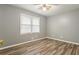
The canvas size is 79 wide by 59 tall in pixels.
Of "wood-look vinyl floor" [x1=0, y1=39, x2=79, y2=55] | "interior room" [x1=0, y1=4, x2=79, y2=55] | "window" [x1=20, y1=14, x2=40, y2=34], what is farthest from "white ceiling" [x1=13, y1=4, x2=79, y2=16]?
"wood-look vinyl floor" [x1=0, y1=39, x2=79, y2=55]

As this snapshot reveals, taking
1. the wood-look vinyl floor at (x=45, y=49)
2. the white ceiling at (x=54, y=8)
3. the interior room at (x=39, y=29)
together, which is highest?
the white ceiling at (x=54, y=8)

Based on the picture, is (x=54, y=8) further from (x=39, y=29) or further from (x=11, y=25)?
(x=11, y=25)

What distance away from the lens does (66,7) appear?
153 centimetres

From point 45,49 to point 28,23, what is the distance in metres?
0.64

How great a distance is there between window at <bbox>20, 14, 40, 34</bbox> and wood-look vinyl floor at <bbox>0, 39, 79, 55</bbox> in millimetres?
289

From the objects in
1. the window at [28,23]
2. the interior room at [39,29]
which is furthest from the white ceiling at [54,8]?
the window at [28,23]

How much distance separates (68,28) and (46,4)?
2.19 ft

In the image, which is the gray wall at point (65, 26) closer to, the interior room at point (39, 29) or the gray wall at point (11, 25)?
the interior room at point (39, 29)

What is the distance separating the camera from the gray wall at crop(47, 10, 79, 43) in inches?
63.4

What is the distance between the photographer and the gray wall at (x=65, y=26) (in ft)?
5.28

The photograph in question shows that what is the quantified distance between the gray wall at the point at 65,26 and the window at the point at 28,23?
280 mm

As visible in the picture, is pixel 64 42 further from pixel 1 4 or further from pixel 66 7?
pixel 1 4

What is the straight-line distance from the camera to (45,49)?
1619 millimetres

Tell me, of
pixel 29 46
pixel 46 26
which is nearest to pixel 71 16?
pixel 46 26
